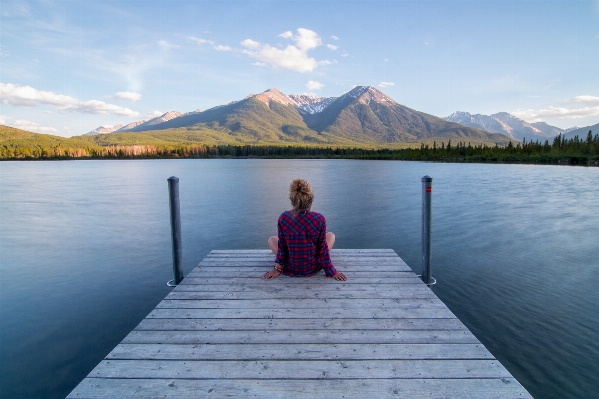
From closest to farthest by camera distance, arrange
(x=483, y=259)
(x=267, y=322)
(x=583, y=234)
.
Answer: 1. (x=267, y=322)
2. (x=483, y=259)
3. (x=583, y=234)

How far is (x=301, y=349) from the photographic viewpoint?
375 centimetres

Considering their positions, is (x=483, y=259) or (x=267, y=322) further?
(x=483, y=259)

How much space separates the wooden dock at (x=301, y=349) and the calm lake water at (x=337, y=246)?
7.80 feet

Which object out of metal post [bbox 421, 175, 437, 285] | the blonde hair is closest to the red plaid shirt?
the blonde hair

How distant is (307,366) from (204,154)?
496 feet

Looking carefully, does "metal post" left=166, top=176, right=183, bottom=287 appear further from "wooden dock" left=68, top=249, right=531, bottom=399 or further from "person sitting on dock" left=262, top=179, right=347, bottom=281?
"person sitting on dock" left=262, top=179, right=347, bottom=281

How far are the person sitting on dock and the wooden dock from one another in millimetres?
263

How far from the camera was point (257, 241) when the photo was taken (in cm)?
1432

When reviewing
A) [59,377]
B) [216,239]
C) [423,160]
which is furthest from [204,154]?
[59,377]

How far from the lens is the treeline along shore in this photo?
6138cm

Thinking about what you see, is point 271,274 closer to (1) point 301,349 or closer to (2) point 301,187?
(2) point 301,187

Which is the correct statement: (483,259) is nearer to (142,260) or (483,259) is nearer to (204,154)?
(142,260)

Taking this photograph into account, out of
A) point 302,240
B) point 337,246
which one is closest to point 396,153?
point 337,246

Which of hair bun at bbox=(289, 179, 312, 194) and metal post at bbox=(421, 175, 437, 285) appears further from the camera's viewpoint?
metal post at bbox=(421, 175, 437, 285)
